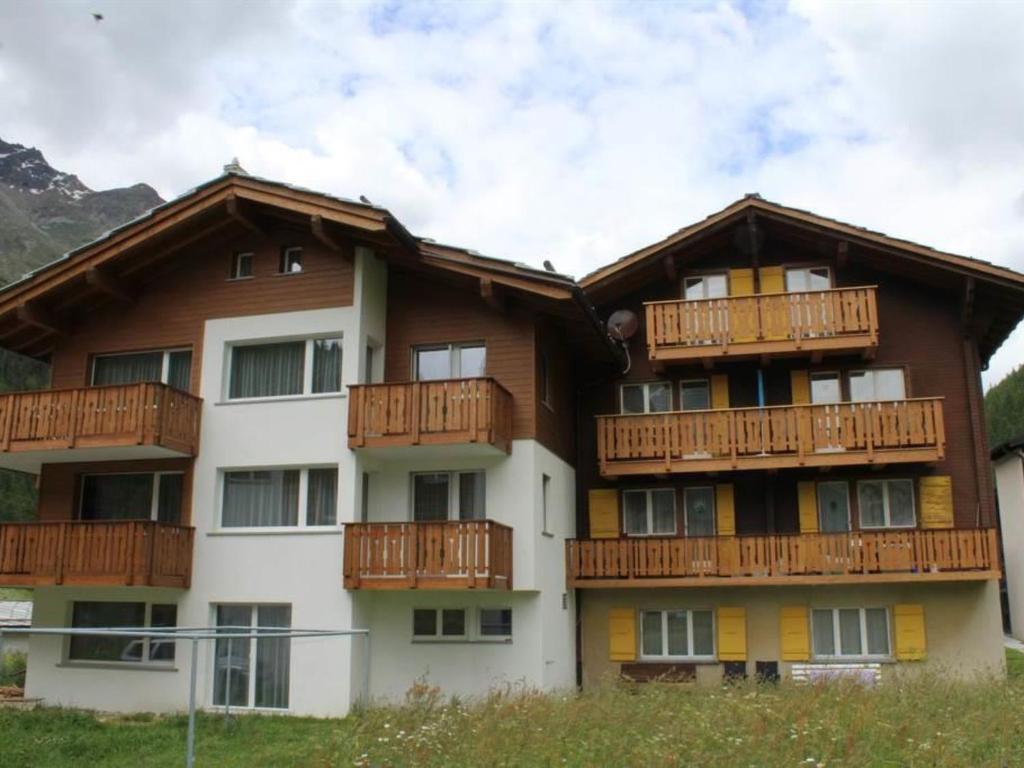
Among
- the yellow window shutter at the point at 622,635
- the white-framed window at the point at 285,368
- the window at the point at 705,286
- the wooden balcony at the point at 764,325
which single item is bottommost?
the yellow window shutter at the point at 622,635

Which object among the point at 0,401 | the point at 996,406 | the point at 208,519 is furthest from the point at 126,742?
the point at 996,406

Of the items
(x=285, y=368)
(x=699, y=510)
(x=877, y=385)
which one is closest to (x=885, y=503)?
(x=877, y=385)

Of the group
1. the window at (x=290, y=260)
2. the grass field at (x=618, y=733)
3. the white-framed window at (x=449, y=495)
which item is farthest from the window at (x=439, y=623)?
the window at (x=290, y=260)

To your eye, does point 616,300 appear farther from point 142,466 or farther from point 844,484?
point 142,466

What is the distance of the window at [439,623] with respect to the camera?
20.0 meters

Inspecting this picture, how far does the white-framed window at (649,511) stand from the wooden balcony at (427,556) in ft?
19.3

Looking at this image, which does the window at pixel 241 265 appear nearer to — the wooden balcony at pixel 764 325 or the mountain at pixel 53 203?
the wooden balcony at pixel 764 325

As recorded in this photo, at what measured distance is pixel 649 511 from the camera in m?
24.3

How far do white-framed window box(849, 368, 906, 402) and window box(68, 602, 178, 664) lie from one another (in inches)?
591

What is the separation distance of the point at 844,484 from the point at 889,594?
2.56m

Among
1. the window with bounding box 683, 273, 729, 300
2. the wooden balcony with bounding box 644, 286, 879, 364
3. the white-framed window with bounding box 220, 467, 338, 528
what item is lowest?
the white-framed window with bounding box 220, 467, 338, 528

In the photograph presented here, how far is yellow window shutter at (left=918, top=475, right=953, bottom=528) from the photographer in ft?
73.3

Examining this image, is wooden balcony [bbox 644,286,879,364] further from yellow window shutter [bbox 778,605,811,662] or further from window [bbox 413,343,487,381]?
yellow window shutter [bbox 778,605,811,662]

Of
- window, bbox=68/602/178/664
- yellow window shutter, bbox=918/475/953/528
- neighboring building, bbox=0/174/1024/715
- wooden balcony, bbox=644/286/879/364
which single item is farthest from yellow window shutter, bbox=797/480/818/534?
window, bbox=68/602/178/664
